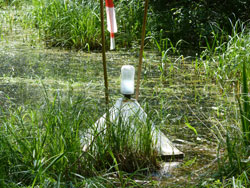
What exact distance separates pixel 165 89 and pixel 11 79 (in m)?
1.53

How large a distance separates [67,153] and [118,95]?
176 cm

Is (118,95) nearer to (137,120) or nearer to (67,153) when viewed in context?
(137,120)

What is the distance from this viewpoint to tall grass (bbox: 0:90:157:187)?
2.65 metres

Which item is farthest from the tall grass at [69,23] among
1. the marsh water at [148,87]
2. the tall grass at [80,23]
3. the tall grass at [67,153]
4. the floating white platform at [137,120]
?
the tall grass at [67,153]

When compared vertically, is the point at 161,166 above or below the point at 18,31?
below

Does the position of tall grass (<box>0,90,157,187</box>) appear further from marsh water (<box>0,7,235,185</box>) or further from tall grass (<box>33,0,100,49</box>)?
tall grass (<box>33,0,100,49</box>)

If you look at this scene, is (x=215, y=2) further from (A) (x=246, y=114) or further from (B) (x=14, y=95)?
(A) (x=246, y=114)

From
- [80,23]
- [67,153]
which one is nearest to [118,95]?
[67,153]

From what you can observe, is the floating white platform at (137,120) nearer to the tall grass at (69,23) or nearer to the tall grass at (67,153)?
the tall grass at (67,153)

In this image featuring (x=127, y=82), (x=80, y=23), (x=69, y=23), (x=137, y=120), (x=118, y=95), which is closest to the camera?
(x=137, y=120)

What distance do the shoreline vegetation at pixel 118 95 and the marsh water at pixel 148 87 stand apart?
0.01 meters

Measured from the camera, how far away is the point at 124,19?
750 centimetres

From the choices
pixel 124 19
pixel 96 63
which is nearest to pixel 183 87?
pixel 96 63

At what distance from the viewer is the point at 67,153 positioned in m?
2.80
